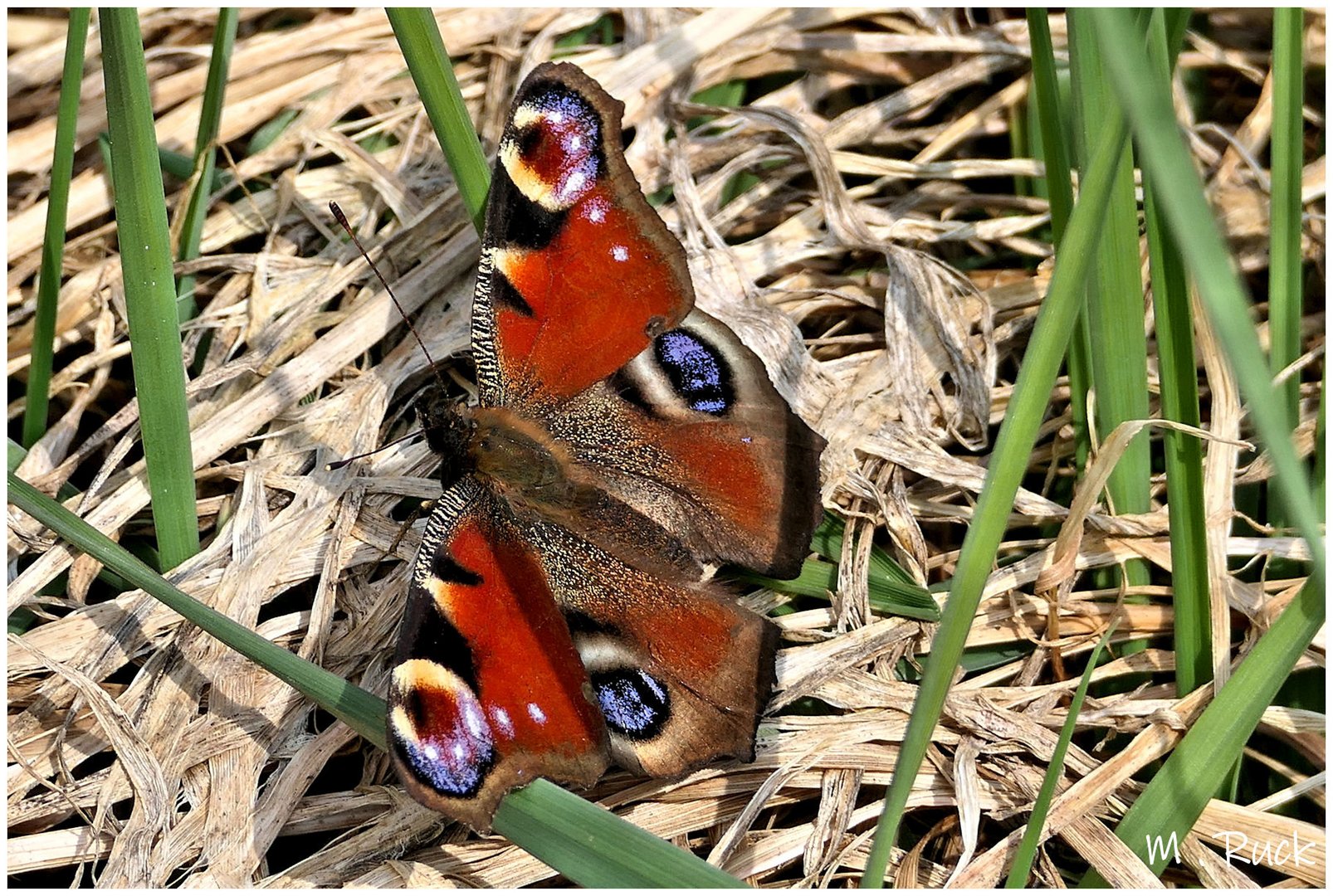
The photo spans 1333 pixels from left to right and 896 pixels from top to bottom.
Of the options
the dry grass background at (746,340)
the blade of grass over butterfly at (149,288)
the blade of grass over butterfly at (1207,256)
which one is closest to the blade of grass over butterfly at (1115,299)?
the dry grass background at (746,340)

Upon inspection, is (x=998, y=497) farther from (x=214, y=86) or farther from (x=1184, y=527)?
(x=214, y=86)

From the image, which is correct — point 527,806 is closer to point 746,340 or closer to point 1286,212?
point 746,340

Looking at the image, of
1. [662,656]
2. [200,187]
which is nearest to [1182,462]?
[662,656]

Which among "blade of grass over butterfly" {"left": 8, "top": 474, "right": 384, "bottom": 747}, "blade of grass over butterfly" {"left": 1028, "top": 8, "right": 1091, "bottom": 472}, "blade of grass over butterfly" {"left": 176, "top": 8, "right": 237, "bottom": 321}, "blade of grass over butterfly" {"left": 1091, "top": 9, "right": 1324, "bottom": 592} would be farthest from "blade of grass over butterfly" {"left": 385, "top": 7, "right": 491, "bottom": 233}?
"blade of grass over butterfly" {"left": 1091, "top": 9, "right": 1324, "bottom": 592}

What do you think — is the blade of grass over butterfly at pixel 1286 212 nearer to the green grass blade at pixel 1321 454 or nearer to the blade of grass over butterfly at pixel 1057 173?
the green grass blade at pixel 1321 454

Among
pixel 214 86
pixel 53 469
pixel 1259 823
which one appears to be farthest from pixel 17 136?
pixel 1259 823
